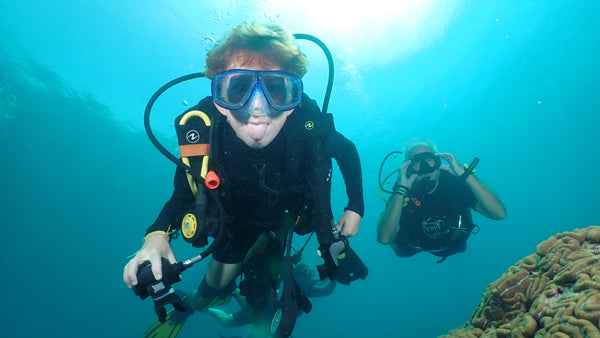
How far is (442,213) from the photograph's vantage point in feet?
22.9

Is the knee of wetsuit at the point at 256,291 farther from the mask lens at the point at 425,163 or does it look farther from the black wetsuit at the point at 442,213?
the mask lens at the point at 425,163

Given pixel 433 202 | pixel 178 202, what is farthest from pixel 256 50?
pixel 433 202

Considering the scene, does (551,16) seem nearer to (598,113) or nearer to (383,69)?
(383,69)

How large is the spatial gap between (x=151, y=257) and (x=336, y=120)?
1660 inches

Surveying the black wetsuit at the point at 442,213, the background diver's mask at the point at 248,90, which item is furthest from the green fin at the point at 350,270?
the black wetsuit at the point at 442,213

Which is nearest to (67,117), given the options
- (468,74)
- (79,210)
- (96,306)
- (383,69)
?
(79,210)

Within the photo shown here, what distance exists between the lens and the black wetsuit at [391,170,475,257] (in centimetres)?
697

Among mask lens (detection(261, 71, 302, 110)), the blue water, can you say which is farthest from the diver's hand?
the blue water

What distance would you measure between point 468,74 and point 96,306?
73.7 meters

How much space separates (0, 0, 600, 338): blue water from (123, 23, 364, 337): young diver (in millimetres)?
18491

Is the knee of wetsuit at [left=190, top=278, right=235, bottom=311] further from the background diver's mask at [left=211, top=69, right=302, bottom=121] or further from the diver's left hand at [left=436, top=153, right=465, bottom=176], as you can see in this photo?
the diver's left hand at [left=436, top=153, right=465, bottom=176]

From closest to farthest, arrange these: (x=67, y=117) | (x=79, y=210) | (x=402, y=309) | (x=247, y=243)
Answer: (x=247, y=243) < (x=67, y=117) < (x=79, y=210) < (x=402, y=309)

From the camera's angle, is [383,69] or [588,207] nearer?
[383,69]

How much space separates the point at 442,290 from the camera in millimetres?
68375
